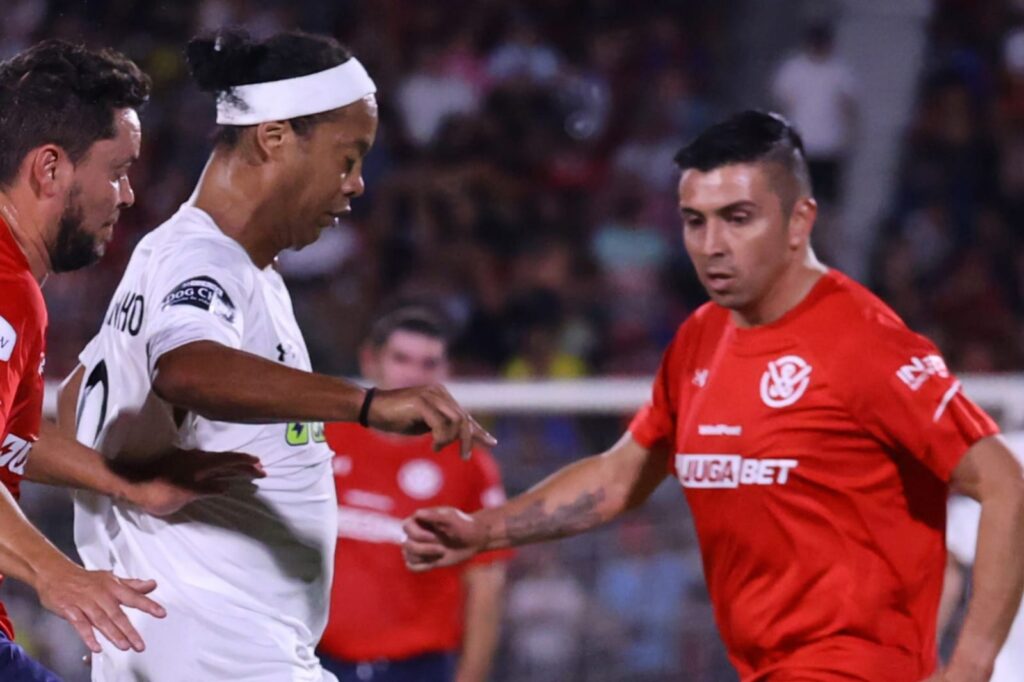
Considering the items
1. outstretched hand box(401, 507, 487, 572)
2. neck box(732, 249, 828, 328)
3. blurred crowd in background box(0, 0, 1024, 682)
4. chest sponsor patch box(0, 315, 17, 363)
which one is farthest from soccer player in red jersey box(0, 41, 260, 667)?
blurred crowd in background box(0, 0, 1024, 682)

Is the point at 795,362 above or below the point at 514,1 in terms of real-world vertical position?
above

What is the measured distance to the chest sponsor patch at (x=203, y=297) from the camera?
139 inches

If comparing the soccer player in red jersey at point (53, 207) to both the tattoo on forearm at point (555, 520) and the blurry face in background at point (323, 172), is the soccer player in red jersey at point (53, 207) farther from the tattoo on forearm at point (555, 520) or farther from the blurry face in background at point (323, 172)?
the tattoo on forearm at point (555, 520)

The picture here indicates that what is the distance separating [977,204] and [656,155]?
2.20 meters

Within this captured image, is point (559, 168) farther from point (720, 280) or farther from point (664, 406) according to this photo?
point (720, 280)

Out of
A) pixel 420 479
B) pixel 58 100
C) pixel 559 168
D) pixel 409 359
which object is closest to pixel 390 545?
pixel 420 479

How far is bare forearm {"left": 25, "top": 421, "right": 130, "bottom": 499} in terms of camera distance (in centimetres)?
386

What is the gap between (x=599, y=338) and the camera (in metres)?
9.88

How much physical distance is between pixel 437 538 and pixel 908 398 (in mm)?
1300

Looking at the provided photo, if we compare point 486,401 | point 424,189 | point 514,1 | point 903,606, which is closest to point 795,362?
point 903,606

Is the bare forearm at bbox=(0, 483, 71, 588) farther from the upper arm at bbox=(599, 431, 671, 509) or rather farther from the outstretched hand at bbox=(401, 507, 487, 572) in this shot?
the upper arm at bbox=(599, 431, 671, 509)

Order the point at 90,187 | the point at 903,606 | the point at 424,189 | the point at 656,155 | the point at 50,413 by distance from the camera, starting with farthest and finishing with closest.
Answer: the point at 656,155 < the point at 424,189 < the point at 50,413 < the point at 903,606 < the point at 90,187

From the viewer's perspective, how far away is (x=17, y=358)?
3.40 m

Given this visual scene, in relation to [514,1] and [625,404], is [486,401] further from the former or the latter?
[514,1]
